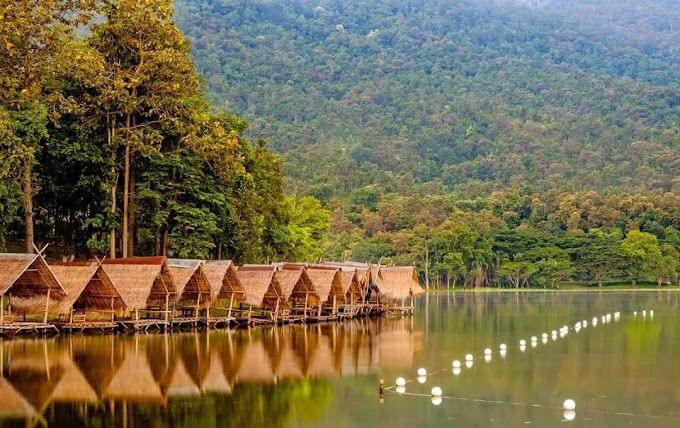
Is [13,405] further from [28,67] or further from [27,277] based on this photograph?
[28,67]

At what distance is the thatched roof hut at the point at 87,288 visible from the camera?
32094mm

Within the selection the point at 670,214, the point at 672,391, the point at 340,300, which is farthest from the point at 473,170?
the point at 672,391

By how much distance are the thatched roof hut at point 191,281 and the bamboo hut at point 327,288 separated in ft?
20.7

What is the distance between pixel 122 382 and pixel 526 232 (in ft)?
299

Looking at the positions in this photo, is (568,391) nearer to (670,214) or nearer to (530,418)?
(530,418)

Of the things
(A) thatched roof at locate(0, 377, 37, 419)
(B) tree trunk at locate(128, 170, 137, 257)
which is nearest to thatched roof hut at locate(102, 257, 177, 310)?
(B) tree trunk at locate(128, 170, 137, 257)

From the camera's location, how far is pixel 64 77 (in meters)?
40.3

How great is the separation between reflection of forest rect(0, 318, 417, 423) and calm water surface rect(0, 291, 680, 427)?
0.04 metres

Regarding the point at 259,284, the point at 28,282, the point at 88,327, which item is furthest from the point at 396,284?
the point at 28,282

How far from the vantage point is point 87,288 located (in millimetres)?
33469

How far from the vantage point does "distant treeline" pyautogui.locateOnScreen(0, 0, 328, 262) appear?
36.1 meters

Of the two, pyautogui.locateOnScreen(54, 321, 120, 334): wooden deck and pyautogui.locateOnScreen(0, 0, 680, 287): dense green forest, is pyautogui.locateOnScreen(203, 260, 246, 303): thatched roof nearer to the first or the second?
pyautogui.locateOnScreen(54, 321, 120, 334): wooden deck

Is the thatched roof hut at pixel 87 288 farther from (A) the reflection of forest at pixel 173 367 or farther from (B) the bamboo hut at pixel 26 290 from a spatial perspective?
(A) the reflection of forest at pixel 173 367

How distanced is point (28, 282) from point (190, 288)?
25.2 feet
